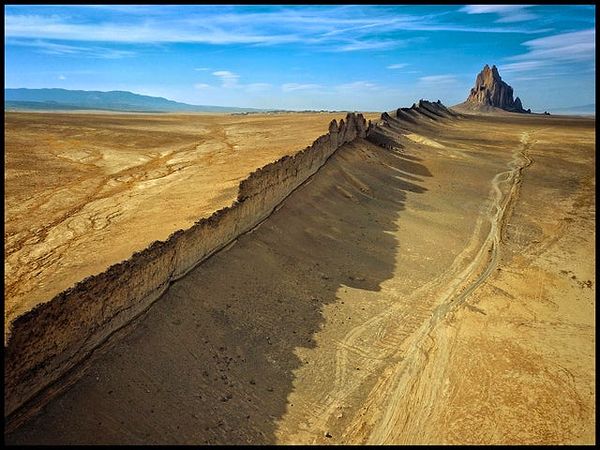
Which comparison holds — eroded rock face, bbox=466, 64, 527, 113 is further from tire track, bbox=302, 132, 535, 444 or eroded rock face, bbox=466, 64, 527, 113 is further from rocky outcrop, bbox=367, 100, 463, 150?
tire track, bbox=302, 132, 535, 444

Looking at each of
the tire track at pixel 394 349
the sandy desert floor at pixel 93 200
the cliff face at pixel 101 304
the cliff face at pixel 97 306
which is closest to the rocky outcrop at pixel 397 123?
the sandy desert floor at pixel 93 200

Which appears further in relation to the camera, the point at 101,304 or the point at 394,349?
the point at 394,349

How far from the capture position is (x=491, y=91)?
12406 cm

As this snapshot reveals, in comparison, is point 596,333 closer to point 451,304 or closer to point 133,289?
point 451,304

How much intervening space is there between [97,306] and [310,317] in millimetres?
4582

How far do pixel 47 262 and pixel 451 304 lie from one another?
9237 mm

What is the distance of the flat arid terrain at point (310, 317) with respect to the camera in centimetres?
670

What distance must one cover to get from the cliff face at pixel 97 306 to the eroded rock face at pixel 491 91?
127411 mm

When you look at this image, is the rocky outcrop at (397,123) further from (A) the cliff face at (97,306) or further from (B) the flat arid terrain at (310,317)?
(A) the cliff face at (97,306)

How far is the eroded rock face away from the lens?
406 feet

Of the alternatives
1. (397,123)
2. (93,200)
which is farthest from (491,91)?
(93,200)

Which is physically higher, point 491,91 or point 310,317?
point 491,91

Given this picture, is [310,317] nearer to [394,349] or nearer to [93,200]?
[394,349]

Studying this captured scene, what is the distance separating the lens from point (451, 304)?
1127 centimetres
